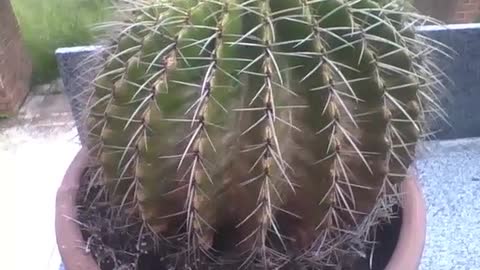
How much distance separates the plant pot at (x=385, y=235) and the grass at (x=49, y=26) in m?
1.10

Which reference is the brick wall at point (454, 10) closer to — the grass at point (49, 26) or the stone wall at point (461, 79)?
the stone wall at point (461, 79)

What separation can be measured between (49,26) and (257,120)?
58.6 inches

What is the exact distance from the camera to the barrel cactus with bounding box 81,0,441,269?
681 mm

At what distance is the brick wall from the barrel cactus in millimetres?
809

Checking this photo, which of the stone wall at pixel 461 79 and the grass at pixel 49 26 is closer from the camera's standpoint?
the stone wall at pixel 461 79

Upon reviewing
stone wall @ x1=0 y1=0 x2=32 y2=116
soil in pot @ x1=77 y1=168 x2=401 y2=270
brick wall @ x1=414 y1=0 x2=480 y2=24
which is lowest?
stone wall @ x1=0 y1=0 x2=32 y2=116

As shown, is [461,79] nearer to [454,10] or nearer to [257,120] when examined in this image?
[454,10]

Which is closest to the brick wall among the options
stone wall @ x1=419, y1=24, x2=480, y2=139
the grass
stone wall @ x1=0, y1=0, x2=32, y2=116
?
stone wall @ x1=419, y1=24, x2=480, y2=139

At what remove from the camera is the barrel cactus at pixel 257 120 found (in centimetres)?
68

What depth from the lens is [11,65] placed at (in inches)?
74.6

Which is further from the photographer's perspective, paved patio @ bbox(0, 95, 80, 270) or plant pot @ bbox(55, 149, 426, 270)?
paved patio @ bbox(0, 95, 80, 270)

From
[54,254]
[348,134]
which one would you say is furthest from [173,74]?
[54,254]

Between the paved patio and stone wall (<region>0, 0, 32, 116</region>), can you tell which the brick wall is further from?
stone wall (<region>0, 0, 32, 116</region>)

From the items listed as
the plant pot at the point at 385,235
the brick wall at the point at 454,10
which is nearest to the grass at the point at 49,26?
the brick wall at the point at 454,10
